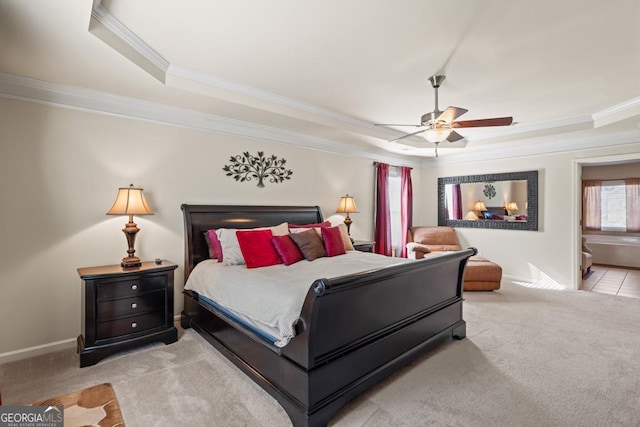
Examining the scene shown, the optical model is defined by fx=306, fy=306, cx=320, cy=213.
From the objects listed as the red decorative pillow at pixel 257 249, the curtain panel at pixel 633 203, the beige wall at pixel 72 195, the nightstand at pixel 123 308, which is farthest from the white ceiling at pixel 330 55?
the curtain panel at pixel 633 203

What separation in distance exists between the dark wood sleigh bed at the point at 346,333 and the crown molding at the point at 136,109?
78.7 inches

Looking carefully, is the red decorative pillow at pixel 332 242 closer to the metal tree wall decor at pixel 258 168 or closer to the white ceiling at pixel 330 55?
the metal tree wall decor at pixel 258 168

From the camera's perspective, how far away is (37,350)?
2.78 meters

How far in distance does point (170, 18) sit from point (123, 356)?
2826mm

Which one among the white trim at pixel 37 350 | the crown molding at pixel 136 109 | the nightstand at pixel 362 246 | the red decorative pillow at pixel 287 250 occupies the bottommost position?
the white trim at pixel 37 350

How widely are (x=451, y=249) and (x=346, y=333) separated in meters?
4.67

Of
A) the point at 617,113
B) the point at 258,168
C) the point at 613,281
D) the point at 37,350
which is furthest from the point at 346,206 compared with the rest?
the point at 613,281

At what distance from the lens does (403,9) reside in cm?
204

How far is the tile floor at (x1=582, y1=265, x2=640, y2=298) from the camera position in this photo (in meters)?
4.98

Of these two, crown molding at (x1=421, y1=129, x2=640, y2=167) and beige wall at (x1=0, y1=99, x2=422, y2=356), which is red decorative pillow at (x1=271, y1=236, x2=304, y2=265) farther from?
crown molding at (x1=421, y1=129, x2=640, y2=167)

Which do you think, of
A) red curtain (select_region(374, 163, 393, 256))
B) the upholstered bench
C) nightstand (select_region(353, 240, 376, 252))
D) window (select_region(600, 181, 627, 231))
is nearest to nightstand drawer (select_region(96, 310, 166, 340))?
nightstand (select_region(353, 240, 376, 252))

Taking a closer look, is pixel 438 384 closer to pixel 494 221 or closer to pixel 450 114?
pixel 450 114

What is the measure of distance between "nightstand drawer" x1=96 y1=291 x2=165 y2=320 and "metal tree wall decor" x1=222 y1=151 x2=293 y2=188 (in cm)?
173

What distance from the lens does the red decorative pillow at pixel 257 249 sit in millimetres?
3057
